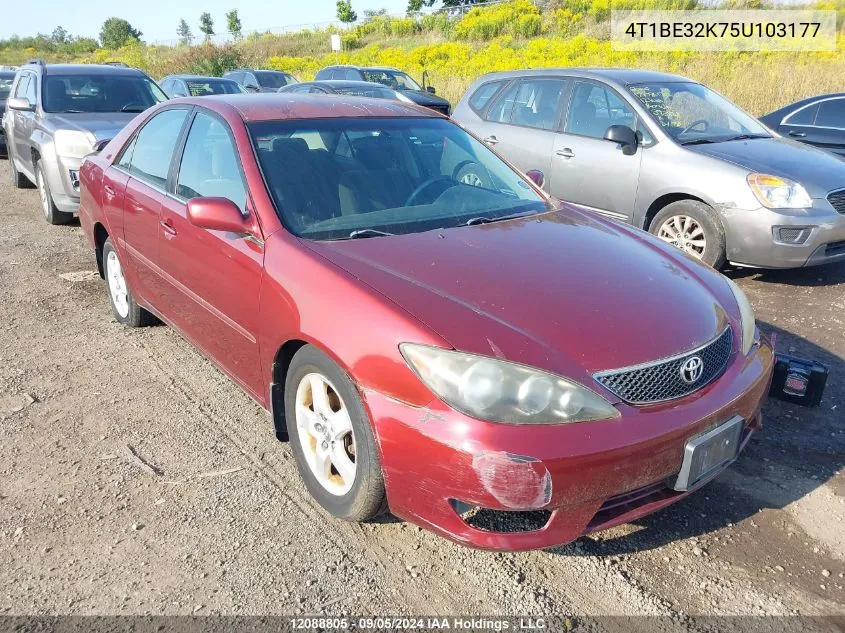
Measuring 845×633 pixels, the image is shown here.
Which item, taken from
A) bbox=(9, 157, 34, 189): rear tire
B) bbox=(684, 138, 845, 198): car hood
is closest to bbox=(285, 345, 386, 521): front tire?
bbox=(684, 138, 845, 198): car hood

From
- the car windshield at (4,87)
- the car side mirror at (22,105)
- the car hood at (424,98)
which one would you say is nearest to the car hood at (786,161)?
the car side mirror at (22,105)

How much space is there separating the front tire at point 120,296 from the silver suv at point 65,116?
2760 mm

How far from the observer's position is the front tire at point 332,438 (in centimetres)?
237

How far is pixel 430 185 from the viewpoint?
336cm

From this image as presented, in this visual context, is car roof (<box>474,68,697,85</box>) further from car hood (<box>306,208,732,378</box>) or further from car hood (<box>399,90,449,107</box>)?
car hood (<box>399,90,449,107</box>)

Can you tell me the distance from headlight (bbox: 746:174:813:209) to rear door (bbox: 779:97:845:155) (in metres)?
2.80

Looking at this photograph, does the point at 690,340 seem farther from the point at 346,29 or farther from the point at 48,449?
the point at 346,29

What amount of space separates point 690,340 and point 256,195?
6.12ft

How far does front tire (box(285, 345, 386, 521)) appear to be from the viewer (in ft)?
7.79

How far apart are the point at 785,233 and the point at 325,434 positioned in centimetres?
422

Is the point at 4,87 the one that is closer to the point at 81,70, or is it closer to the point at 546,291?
the point at 81,70

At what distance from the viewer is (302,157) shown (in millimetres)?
3203

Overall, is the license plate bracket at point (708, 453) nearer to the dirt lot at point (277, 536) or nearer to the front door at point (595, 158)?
the dirt lot at point (277, 536)

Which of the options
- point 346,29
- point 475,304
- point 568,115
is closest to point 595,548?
point 475,304
